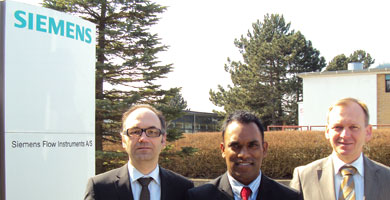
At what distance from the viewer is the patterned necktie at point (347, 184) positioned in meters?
3.15

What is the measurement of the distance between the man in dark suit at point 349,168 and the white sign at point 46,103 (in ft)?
11.0

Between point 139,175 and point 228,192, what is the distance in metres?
0.66

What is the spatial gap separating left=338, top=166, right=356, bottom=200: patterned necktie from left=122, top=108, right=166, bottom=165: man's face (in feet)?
4.73

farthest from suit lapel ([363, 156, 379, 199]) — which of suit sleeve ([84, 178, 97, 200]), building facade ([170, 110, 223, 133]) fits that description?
building facade ([170, 110, 223, 133])

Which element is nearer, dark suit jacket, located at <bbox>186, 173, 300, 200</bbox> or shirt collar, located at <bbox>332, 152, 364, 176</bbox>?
dark suit jacket, located at <bbox>186, 173, 300, 200</bbox>

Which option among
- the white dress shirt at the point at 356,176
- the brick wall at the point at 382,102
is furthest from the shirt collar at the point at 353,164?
the brick wall at the point at 382,102

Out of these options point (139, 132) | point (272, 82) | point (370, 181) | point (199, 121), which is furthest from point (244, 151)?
point (199, 121)

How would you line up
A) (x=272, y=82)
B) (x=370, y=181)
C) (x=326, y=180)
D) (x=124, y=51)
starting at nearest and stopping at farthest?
(x=370, y=181), (x=326, y=180), (x=124, y=51), (x=272, y=82)

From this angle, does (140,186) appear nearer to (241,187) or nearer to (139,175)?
(139,175)

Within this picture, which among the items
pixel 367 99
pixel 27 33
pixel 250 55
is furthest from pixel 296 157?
pixel 250 55

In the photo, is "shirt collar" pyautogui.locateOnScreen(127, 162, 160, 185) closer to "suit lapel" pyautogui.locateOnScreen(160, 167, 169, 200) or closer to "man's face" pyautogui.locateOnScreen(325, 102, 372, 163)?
"suit lapel" pyautogui.locateOnScreen(160, 167, 169, 200)

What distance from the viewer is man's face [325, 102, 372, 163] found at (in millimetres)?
3186

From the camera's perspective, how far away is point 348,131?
10.4 ft

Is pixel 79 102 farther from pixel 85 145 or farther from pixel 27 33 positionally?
pixel 27 33
